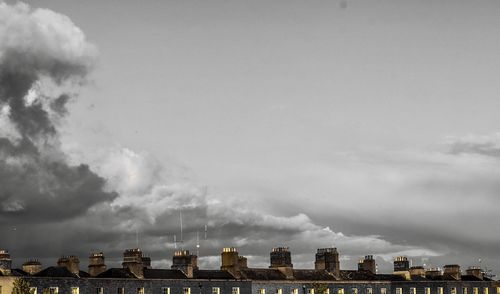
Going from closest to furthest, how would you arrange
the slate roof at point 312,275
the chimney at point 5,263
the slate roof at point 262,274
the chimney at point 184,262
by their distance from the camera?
the chimney at point 5,263 → the chimney at point 184,262 → the slate roof at point 262,274 → the slate roof at point 312,275

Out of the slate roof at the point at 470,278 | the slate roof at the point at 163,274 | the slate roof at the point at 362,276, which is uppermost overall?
the slate roof at the point at 163,274

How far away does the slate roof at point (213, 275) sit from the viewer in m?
109

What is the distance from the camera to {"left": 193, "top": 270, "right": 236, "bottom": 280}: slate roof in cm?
10874

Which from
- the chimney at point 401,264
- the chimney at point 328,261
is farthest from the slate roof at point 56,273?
the chimney at point 401,264

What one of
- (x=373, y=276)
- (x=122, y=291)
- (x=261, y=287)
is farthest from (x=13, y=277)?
(x=373, y=276)

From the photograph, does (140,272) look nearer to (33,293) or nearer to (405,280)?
(33,293)

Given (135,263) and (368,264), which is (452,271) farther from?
(135,263)

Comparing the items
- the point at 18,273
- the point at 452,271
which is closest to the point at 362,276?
the point at 452,271

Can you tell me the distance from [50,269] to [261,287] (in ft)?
96.6

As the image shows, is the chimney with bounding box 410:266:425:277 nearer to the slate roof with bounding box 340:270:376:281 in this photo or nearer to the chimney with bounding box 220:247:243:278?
the slate roof with bounding box 340:270:376:281

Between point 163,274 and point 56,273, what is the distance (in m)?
15.0

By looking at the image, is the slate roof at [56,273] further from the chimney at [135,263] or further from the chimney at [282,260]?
the chimney at [282,260]

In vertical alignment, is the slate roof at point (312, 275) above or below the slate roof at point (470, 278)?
above

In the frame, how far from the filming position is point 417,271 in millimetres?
140375
